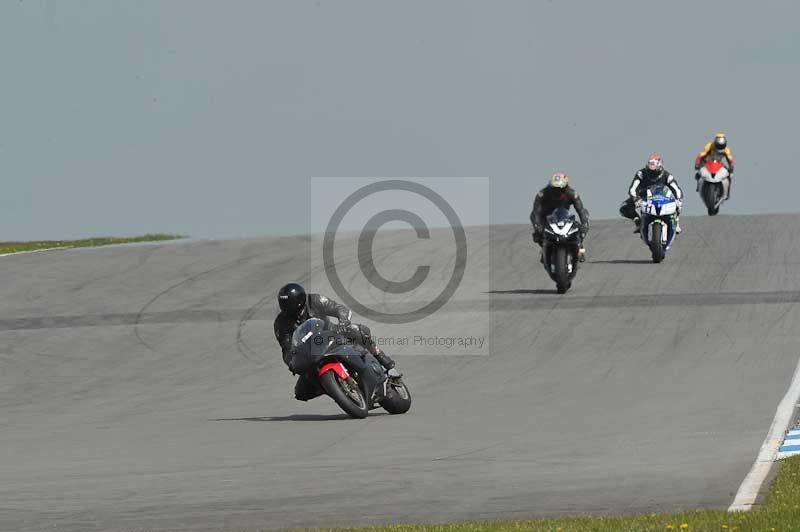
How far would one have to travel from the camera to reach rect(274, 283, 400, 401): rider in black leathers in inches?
565

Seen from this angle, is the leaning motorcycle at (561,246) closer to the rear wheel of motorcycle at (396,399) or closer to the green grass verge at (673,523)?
the rear wheel of motorcycle at (396,399)

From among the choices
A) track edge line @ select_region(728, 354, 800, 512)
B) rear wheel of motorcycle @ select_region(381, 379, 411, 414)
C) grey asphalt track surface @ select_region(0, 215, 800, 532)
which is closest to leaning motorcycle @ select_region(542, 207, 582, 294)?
grey asphalt track surface @ select_region(0, 215, 800, 532)

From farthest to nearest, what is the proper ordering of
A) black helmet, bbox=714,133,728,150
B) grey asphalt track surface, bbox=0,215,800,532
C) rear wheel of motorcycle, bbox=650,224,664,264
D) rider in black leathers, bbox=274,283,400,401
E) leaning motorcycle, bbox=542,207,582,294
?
black helmet, bbox=714,133,728,150
rear wheel of motorcycle, bbox=650,224,664,264
leaning motorcycle, bbox=542,207,582,294
rider in black leathers, bbox=274,283,400,401
grey asphalt track surface, bbox=0,215,800,532

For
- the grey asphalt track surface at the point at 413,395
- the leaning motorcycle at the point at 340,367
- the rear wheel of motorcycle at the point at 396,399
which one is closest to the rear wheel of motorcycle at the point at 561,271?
the grey asphalt track surface at the point at 413,395

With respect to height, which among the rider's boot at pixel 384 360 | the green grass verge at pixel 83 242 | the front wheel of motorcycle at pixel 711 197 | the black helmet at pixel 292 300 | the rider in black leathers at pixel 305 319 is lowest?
the green grass verge at pixel 83 242

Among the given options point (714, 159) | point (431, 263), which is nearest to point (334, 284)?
point (431, 263)

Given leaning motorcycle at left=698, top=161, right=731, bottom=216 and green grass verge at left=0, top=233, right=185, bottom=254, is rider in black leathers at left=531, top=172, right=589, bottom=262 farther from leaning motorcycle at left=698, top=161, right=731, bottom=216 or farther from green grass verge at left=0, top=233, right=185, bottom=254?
green grass verge at left=0, top=233, right=185, bottom=254

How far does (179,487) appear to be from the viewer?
35.3 feet

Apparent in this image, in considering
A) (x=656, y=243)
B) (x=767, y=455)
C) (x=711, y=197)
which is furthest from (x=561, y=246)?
(x=711, y=197)

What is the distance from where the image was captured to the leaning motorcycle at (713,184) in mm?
37000

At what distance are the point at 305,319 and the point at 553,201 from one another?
9991 mm

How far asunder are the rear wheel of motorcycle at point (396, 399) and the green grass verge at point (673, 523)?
595cm

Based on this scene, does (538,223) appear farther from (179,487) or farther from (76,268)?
(179,487)

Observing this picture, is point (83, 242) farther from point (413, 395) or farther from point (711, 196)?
point (413, 395)
